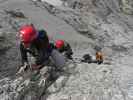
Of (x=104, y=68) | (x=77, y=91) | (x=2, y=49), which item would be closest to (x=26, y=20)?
(x=2, y=49)

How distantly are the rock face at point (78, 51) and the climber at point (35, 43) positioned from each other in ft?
1.22

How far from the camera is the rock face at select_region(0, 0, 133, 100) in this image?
Answer: 766 cm

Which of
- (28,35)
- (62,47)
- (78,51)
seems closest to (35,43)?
(28,35)

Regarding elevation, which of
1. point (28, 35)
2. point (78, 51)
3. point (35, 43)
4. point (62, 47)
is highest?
point (28, 35)

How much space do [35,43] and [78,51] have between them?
10.9m

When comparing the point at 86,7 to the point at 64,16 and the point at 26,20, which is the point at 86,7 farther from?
the point at 26,20

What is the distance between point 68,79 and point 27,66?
45.8 inches

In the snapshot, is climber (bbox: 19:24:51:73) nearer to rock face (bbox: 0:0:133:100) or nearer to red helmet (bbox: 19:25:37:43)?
red helmet (bbox: 19:25:37:43)

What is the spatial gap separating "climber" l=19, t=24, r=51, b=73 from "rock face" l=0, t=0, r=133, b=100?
37cm

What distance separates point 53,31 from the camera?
20.4m

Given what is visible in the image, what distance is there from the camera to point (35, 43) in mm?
7969

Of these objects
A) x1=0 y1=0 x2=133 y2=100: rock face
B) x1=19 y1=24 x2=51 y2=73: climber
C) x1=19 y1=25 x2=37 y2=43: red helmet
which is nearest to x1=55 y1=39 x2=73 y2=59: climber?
x1=0 y1=0 x2=133 y2=100: rock face

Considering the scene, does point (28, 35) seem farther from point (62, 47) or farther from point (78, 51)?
point (78, 51)

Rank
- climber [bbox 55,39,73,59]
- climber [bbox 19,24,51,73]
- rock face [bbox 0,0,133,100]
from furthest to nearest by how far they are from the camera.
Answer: climber [bbox 55,39,73,59]
climber [bbox 19,24,51,73]
rock face [bbox 0,0,133,100]
